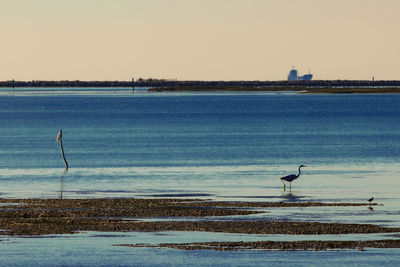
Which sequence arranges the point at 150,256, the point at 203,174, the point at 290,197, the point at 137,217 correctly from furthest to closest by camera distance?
the point at 203,174 < the point at 290,197 < the point at 137,217 < the point at 150,256

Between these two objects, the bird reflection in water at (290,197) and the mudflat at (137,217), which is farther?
the bird reflection in water at (290,197)

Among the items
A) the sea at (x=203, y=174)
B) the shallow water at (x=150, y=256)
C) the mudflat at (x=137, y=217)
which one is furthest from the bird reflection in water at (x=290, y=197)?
the shallow water at (x=150, y=256)

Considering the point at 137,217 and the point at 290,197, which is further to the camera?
the point at 290,197

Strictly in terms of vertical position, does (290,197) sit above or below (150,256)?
below

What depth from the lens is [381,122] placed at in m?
132

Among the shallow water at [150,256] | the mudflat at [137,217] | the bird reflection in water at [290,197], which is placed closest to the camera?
the shallow water at [150,256]

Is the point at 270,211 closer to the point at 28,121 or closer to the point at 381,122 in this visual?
the point at 381,122

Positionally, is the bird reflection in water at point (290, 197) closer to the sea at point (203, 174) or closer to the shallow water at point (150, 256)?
the sea at point (203, 174)

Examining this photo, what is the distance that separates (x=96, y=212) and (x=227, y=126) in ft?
282

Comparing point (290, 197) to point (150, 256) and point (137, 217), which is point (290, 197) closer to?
point (137, 217)

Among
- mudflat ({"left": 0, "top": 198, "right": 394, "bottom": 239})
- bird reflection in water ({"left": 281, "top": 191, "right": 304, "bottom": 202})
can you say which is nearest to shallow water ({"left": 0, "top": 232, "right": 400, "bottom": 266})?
mudflat ({"left": 0, "top": 198, "right": 394, "bottom": 239})

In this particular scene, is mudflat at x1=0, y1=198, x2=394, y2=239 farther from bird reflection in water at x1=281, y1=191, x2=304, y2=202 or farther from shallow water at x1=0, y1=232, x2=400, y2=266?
shallow water at x1=0, y1=232, x2=400, y2=266

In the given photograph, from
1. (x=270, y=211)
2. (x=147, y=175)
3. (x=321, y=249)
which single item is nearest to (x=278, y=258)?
(x=321, y=249)

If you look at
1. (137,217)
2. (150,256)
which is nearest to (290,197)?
(137,217)
